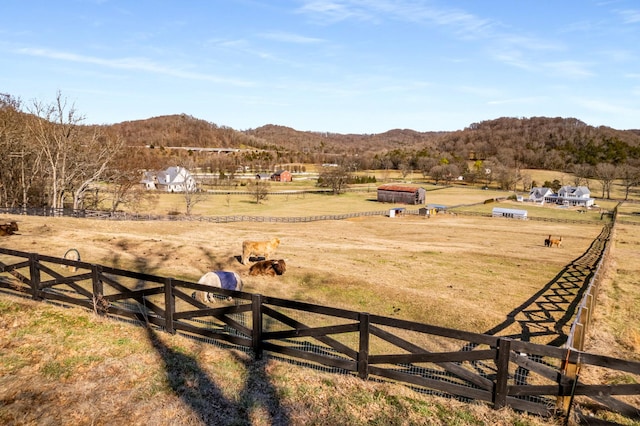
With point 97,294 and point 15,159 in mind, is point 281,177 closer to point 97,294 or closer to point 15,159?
point 15,159

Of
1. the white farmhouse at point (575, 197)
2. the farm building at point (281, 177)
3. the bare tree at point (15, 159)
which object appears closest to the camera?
the bare tree at point (15, 159)

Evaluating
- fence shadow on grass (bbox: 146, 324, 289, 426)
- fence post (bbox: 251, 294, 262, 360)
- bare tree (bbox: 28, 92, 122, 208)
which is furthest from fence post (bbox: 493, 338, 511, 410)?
bare tree (bbox: 28, 92, 122, 208)

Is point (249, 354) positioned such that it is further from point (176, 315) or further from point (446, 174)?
point (446, 174)

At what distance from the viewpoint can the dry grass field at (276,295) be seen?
6.16 m

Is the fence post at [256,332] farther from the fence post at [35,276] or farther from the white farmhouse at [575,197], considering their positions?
the white farmhouse at [575,197]

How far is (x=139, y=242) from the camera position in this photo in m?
25.1

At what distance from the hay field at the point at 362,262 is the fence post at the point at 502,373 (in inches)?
313

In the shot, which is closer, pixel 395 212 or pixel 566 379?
pixel 566 379

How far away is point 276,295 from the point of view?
53.6 ft

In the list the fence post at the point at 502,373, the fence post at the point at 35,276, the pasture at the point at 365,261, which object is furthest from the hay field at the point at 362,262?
the fence post at the point at 502,373

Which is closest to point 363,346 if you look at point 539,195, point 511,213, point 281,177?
point 511,213

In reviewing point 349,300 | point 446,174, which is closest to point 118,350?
point 349,300

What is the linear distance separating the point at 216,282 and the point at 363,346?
8.65 meters

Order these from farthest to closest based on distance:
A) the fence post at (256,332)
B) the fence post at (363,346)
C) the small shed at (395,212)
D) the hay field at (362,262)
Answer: the small shed at (395,212) → the hay field at (362,262) → the fence post at (256,332) → the fence post at (363,346)
